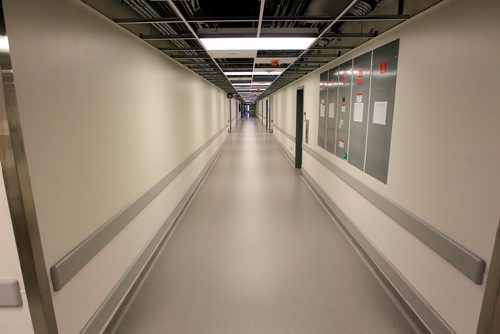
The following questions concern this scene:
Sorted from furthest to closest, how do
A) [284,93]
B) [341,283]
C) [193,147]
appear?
[284,93] < [193,147] < [341,283]

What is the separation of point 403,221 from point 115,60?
9.32 feet

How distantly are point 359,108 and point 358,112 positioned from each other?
5 cm

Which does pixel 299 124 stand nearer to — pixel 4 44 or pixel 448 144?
pixel 448 144

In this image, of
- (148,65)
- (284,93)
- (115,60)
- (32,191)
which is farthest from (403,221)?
(284,93)

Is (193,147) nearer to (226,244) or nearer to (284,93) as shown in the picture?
(226,244)

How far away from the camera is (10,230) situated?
1.51 m

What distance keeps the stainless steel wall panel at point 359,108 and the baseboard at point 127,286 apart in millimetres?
2644

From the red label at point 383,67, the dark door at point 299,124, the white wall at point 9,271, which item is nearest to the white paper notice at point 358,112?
the red label at point 383,67

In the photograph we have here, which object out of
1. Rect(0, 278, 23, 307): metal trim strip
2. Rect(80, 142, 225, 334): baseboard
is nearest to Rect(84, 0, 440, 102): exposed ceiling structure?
Rect(0, 278, 23, 307): metal trim strip

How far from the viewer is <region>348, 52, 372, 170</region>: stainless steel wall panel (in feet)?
10.6

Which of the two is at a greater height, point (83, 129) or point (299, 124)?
point (83, 129)

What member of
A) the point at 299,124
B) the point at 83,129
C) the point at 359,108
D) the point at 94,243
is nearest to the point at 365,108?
the point at 359,108

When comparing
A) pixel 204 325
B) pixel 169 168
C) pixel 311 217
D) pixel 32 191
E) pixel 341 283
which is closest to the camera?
pixel 32 191

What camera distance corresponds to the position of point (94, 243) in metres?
2.06
